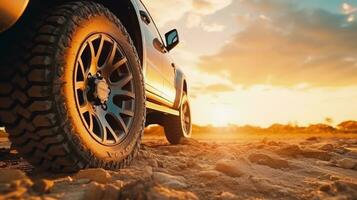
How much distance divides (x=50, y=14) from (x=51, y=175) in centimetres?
90

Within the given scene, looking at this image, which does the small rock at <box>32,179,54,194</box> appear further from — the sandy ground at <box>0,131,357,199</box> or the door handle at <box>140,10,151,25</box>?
the door handle at <box>140,10,151,25</box>

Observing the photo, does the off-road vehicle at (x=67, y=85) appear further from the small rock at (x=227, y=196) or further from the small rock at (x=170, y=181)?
the small rock at (x=227, y=196)

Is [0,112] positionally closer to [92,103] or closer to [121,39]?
[92,103]

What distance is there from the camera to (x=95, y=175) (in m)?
1.88

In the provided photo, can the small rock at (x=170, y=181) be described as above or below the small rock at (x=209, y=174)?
below

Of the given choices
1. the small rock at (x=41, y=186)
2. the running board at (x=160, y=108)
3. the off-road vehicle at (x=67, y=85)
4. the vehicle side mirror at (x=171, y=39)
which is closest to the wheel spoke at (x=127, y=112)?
the off-road vehicle at (x=67, y=85)

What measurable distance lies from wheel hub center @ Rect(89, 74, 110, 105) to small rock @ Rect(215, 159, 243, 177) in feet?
2.95

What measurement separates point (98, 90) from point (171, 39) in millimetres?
3472

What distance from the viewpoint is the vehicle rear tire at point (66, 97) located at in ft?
6.21

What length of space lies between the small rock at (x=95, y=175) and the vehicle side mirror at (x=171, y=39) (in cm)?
371

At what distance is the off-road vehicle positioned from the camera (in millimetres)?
1895

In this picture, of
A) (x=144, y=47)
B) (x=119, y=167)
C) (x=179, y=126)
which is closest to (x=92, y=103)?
(x=119, y=167)

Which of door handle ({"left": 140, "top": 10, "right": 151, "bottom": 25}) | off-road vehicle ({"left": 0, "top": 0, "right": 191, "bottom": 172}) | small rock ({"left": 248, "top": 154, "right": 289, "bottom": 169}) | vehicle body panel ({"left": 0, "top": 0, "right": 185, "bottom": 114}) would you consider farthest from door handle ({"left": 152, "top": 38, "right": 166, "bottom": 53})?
small rock ({"left": 248, "top": 154, "right": 289, "bottom": 169})

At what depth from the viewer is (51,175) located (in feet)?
6.56
